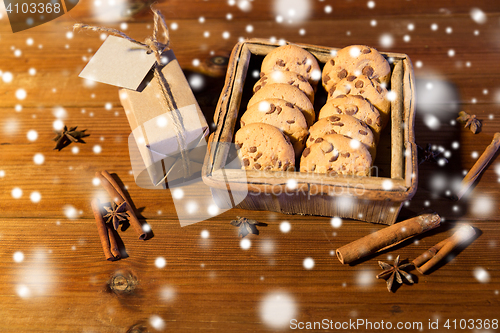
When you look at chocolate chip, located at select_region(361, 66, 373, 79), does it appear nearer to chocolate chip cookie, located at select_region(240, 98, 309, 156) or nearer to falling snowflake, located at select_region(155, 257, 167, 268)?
chocolate chip cookie, located at select_region(240, 98, 309, 156)

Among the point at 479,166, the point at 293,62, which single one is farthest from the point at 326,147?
the point at 479,166

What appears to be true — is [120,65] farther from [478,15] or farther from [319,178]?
[478,15]

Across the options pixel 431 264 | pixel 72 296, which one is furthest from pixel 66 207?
pixel 431 264

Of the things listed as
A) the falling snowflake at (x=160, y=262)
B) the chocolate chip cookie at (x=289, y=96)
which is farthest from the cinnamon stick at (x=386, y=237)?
the falling snowflake at (x=160, y=262)

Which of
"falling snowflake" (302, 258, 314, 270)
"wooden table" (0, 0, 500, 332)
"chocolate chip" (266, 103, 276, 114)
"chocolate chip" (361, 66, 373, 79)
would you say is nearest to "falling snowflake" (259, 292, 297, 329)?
"wooden table" (0, 0, 500, 332)

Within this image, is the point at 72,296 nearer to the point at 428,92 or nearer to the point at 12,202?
the point at 12,202

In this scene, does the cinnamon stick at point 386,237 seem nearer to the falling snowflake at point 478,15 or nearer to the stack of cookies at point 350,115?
the stack of cookies at point 350,115
